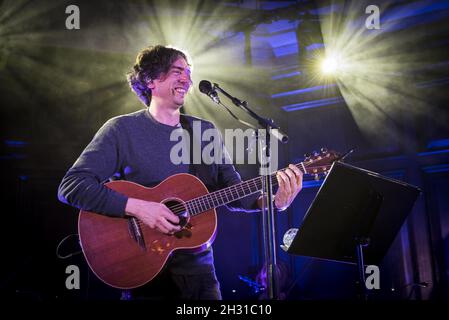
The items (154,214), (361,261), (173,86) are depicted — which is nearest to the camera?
(361,261)

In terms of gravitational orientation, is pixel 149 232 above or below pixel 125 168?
below

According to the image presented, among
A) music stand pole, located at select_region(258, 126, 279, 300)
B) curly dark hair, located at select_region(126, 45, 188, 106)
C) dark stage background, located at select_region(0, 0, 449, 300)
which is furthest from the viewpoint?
dark stage background, located at select_region(0, 0, 449, 300)

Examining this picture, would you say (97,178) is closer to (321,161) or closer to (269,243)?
(269,243)

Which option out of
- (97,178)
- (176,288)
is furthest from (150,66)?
(176,288)

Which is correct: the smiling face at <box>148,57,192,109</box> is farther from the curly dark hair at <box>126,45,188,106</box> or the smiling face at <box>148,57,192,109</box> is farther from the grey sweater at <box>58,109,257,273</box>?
the grey sweater at <box>58,109,257,273</box>

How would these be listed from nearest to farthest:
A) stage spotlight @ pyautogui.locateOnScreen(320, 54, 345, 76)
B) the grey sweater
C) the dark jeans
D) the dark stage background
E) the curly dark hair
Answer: the dark jeans < the grey sweater < the curly dark hair < the dark stage background < stage spotlight @ pyautogui.locateOnScreen(320, 54, 345, 76)

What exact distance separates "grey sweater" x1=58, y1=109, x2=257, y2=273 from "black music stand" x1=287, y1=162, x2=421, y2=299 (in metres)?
0.68

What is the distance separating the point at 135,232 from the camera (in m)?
2.88

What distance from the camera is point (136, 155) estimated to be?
9.79 ft

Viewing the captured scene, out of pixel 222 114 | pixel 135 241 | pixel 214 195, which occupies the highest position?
pixel 222 114

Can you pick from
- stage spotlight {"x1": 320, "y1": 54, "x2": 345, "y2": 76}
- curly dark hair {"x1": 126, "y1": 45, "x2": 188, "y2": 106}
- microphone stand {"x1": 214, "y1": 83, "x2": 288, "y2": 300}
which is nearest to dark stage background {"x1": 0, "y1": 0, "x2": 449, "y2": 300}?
stage spotlight {"x1": 320, "y1": 54, "x2": 345, "y2": 76}

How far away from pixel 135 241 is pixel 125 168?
0.52 m

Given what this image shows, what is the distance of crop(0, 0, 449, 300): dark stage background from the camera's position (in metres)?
5.53
